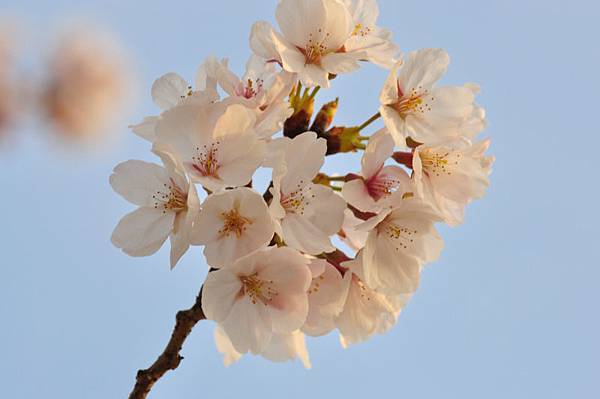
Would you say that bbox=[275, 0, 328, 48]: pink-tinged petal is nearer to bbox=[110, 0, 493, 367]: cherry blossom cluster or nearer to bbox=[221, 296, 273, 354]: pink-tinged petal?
bbox=[110, 0, 493, 367]: cherry blossom cluster

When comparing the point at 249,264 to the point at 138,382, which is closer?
the point at 249,264

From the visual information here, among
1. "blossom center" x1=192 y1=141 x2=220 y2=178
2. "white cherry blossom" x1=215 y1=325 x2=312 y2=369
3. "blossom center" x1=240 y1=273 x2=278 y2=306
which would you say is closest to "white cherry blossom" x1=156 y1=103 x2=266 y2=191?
"blossom center" x1=192 y1=141 x2=220 y2=178

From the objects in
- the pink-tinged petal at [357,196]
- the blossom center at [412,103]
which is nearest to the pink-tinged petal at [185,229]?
the pink-tinged petal at [357,196]

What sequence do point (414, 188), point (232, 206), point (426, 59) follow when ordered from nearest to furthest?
point (232, 206), point (414, 188), point (426, 59)

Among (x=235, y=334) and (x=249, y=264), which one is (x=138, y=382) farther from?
(x=249, y=264)

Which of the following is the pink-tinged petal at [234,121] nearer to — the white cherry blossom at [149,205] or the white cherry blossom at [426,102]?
the white cherry blossom at [149,205]

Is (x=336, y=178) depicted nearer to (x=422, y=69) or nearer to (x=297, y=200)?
(x=297, y=200)

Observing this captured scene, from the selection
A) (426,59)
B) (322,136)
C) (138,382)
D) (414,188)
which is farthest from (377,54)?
(138,382)

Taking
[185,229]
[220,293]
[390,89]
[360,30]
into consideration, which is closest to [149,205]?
[185,229]
